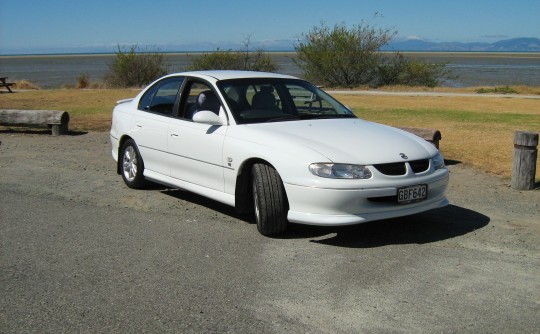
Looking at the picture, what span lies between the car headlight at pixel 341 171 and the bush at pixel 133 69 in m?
33.2

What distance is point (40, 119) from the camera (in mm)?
14945

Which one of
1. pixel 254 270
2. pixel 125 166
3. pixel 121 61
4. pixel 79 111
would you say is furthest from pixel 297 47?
pixel 254 270

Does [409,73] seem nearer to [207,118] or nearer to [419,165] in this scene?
[207,118]

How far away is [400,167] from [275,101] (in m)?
1.82

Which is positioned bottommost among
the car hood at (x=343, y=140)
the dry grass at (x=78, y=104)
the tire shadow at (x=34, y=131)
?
the dry grass at (x=78, y=104)

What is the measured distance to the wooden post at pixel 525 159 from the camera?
8.88 metres

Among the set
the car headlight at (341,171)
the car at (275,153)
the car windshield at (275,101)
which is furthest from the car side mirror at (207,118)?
the car headlight at (341,171)

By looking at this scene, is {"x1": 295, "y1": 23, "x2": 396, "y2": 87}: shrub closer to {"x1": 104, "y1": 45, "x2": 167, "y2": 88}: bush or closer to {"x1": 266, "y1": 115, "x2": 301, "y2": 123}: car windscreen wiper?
{"x1": 104, "y1": 45, "x2": 167, "y2": 88}: bush

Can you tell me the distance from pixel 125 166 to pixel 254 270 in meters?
3.91

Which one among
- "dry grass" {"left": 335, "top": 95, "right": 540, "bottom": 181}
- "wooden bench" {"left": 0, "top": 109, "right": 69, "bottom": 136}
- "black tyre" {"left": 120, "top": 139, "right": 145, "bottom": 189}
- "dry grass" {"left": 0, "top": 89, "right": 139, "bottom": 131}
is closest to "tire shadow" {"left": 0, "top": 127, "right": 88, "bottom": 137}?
"wooden bench" {"left": 0, "top": 109, "right": 69, "bottom": 136}

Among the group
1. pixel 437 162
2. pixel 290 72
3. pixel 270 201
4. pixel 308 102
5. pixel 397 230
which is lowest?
pixel 290 72

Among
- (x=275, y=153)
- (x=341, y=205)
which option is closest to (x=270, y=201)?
(x=275, y=153)

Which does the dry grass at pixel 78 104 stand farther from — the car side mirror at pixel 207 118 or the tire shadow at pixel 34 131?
the car side mirror at pixel 207 118

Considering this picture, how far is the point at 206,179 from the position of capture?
739 centimetres
